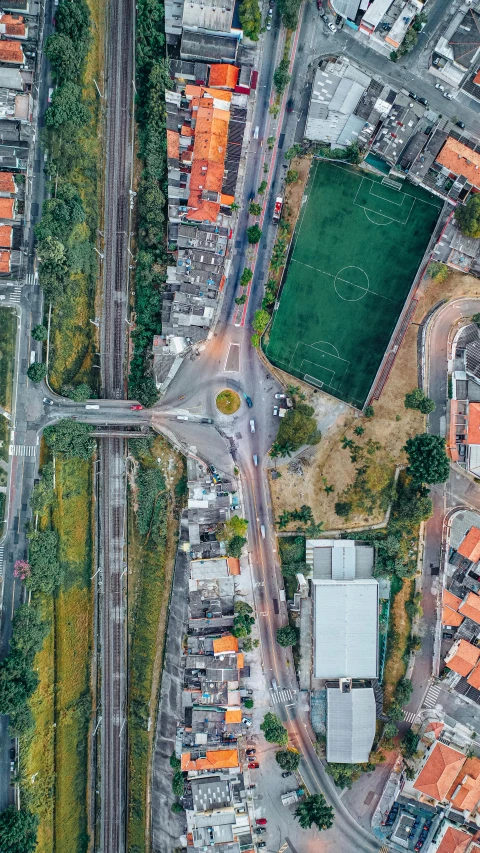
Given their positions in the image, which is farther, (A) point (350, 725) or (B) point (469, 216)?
(A) point (350, 725)

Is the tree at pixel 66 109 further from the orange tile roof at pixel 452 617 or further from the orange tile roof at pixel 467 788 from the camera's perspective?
the orange tile roof at pixel 467 788

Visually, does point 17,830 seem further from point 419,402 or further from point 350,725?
point 419,402

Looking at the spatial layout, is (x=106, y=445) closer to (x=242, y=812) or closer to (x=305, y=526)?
(x=305, y=526)

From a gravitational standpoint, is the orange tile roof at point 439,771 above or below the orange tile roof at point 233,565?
below

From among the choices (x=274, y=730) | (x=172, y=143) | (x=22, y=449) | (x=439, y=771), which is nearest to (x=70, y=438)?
(x=22, y=449)

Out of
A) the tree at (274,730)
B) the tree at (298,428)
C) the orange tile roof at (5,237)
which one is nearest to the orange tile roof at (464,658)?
the tree at (274,730)

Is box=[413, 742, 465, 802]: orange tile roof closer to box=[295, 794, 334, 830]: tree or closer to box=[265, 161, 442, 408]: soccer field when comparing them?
box=[295, 794, 334, 830]: tree
